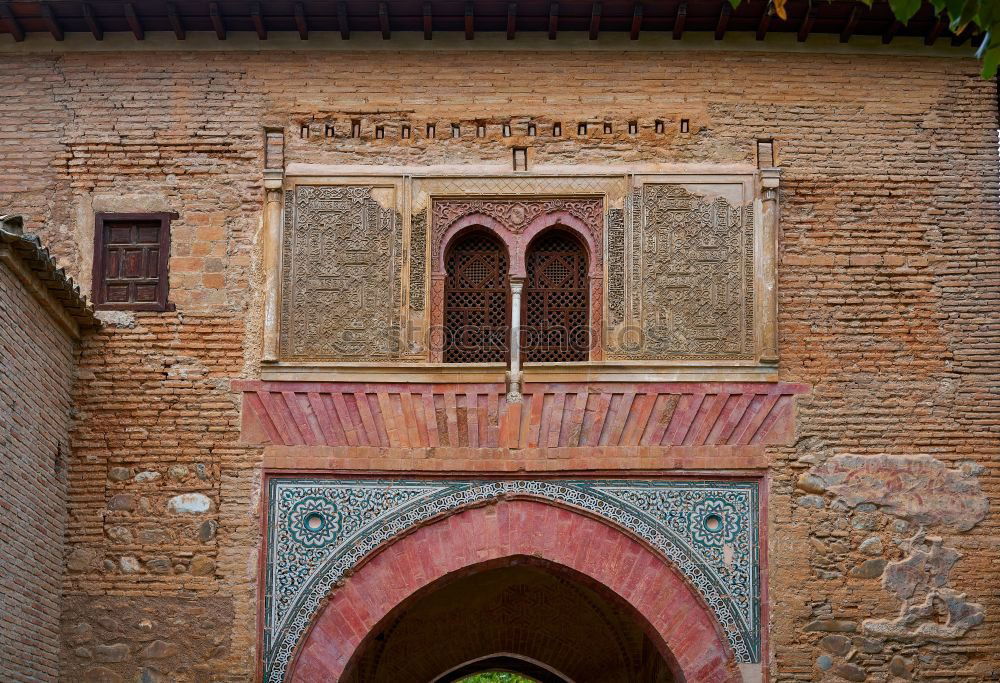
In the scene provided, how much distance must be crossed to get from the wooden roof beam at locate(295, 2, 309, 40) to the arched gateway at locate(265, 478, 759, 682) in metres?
3.00

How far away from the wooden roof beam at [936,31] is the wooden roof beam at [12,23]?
6084 millimetres

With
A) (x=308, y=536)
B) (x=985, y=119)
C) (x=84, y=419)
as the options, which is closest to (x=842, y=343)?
(x=985, y=119)

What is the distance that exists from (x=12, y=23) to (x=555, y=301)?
13.4 ft

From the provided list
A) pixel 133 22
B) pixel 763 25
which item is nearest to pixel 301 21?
pixel 133 22

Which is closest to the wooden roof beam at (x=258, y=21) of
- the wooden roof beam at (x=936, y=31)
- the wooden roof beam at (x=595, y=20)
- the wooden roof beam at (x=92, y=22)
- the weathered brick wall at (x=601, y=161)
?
the weathered brick wall at (x=601, y=161)

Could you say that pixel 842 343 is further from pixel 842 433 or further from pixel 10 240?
pixel 10 240

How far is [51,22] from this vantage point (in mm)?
9930

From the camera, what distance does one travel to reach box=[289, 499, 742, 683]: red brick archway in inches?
360

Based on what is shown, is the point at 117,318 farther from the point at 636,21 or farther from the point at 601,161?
the point at 636,21

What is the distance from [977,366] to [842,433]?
978mm

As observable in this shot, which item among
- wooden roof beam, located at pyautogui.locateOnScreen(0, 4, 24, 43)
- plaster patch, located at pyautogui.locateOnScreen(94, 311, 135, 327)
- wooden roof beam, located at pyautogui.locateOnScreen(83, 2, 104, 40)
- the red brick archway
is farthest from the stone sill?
wooden roof beam, located at pyautogui.locateOnScreen(0, 4, 24, 43)

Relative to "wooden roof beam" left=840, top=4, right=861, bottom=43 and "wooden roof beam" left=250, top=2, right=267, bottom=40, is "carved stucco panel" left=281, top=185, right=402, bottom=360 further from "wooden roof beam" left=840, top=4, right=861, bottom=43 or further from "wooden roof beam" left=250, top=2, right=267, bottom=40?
"wooden roof beam" left=840, top=4, right=861, bottom=43

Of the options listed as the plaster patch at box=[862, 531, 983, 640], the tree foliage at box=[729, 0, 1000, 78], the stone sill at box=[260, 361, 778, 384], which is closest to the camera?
the tree foliage at box=[729, 0, 1000, 78]

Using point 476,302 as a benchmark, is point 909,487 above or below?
below
